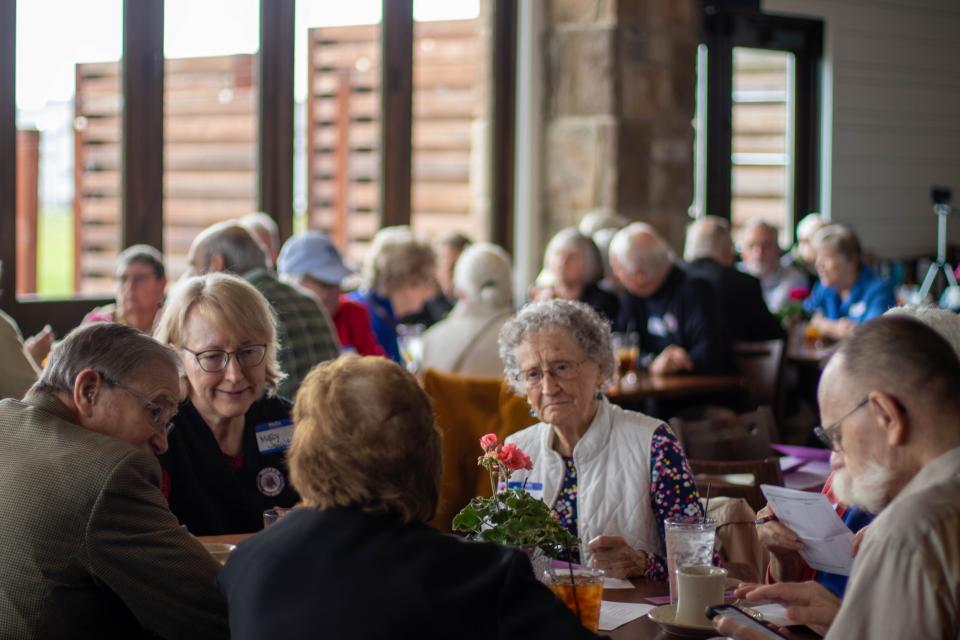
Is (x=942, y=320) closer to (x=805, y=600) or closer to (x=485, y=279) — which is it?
(x=805, y=600)

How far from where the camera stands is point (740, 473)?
11.6 ft

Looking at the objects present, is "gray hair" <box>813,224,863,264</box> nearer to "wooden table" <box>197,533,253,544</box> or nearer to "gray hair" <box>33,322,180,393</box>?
"wooden table" <box>197,533,253,544</box>

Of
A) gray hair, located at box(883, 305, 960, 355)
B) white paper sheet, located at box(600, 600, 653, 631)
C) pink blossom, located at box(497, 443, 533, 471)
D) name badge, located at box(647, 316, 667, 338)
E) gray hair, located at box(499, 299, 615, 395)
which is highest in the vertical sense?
gray hair, located at box(883, 305, 960, 355)

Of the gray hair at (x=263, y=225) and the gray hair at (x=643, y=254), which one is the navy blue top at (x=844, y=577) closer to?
the gray hair at (x=643, y=254)

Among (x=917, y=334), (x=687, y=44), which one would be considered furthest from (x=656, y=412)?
(x=917, y=334)

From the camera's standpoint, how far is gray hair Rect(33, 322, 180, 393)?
92.9 inches

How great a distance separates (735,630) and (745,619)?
5cm

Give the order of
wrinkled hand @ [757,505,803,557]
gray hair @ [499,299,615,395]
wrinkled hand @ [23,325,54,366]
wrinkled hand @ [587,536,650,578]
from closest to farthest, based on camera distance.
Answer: wrinkled hand @ [757,505,803,557], wrinkled hand @ [587,536,650,578], gray hair @ [499,299,615,395], wrinkled hand @ [23,325,54,366]

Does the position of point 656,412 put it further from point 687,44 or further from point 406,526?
point 406,526

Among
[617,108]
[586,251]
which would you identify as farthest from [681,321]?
[617,108]

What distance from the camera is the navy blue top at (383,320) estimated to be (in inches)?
235

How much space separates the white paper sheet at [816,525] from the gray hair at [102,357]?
1.20 metres

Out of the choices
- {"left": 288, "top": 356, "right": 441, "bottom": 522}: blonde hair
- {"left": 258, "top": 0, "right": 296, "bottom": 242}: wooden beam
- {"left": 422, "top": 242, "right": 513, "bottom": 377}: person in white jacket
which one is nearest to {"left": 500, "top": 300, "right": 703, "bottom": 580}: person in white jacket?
{"left": 288, "top": 356, "right": 441, "bottom": 522}: blonde hair

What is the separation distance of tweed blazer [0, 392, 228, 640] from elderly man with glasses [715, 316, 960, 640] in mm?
1131
